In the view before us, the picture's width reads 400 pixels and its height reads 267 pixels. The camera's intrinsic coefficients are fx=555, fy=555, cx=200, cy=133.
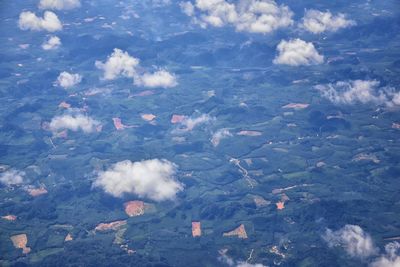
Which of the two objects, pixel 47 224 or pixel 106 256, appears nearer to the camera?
pixel 106 256

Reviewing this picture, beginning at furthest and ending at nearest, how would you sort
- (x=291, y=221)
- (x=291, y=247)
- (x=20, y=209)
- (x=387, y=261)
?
(x=20, y=209), (x=291, y=221), (x=291, y=247), (x=387, y=261)

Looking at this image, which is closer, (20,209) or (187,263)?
(187,263)

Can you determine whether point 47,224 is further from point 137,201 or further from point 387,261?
point 387,261

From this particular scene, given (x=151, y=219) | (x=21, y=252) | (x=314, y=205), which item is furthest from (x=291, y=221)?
(x=21, y=252)

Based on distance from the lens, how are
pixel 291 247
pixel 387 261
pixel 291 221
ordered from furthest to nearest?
pixel 291 221, pixel 291 247, pixel 387 261

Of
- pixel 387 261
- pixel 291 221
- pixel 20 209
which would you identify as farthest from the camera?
pixel 20 209

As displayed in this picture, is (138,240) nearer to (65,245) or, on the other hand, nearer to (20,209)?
(65,245)

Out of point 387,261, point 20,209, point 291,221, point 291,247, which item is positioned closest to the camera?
point 387,261

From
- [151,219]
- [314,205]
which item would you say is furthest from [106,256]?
[314,205]
